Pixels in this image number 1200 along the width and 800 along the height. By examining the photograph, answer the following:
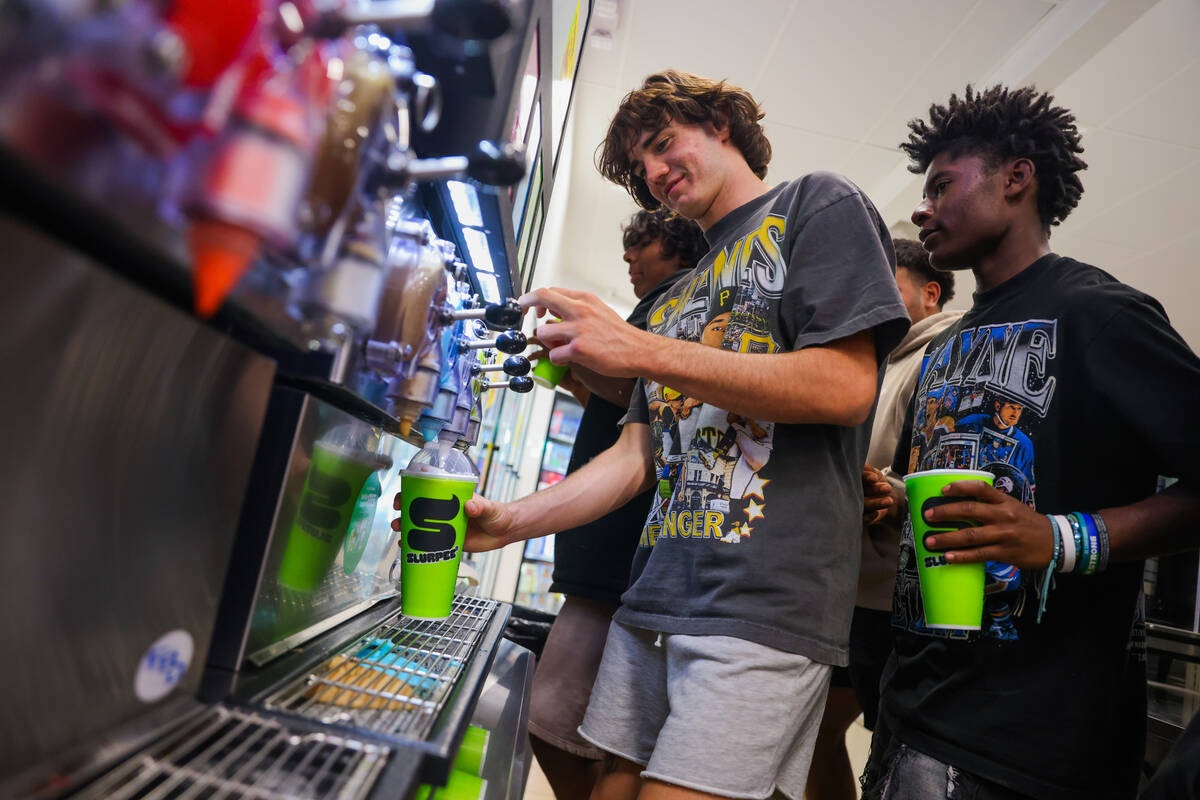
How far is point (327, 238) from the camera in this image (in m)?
0.41

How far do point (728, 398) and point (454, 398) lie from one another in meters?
0.43

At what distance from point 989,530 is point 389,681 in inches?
30.9

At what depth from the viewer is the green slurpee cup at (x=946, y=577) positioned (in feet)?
3.10

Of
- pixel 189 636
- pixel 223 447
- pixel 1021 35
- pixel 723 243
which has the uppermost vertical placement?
pixel 1021 35

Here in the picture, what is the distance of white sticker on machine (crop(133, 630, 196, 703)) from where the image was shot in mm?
477

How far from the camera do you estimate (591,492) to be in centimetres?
128

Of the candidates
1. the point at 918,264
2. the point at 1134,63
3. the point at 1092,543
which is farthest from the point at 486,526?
the point at 1134,63

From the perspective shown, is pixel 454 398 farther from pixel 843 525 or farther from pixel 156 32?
pixel 156 32

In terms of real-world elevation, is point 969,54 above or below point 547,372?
above

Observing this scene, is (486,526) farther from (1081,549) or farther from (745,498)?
(1081,549)

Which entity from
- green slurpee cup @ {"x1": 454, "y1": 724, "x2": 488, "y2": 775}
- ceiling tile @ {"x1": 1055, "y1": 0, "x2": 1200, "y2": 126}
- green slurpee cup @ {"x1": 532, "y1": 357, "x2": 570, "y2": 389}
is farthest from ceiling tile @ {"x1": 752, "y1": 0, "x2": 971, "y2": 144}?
green slurpee cup @ {"x1": 454, "y1": 724, "x2": 488, "y2": 775}

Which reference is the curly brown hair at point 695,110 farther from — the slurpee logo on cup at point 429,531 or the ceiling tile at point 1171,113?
the ceiling tile at point 1171,113

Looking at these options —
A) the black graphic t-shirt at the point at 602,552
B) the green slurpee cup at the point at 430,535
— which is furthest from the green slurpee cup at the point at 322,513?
the black graphic t-shirt at the point at 602,552

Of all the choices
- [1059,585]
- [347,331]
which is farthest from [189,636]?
[1059,585]
